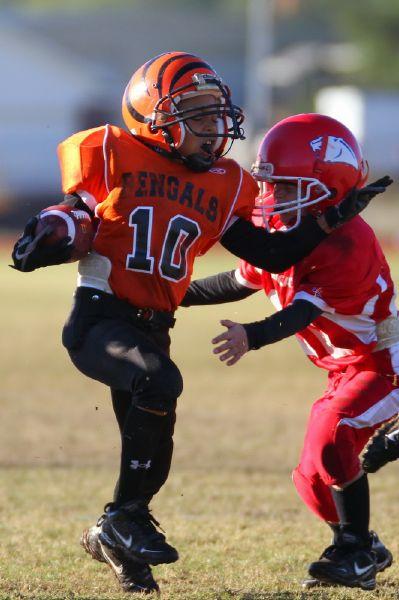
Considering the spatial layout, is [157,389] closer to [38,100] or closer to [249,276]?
[249,276]

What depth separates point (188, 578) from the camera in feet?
15.2

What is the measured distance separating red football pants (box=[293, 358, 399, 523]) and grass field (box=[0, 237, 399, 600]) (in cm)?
39

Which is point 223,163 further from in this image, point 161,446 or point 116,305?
point 161,446

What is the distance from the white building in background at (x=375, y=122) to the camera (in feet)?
104

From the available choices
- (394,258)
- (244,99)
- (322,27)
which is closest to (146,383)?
(394,258)

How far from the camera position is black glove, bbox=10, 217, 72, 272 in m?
4.13

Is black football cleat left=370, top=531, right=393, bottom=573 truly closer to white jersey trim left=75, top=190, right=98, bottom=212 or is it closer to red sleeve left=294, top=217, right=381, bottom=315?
red sleeve left=294, top=217, right=381, bottom=315

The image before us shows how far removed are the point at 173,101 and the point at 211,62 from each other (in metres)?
45.3

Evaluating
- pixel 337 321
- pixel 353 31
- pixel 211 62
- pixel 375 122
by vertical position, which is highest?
pixel 337 321

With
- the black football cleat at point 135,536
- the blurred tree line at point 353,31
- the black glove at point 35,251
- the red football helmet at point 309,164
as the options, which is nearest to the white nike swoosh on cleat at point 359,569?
the black football cleat at point 135,536

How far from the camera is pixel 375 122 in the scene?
3269cm

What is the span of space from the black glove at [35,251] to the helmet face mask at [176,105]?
542 mm

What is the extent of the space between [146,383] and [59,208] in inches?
28.4

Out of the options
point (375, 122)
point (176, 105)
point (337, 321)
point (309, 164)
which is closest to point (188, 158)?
point (176, 105)
